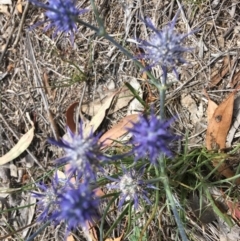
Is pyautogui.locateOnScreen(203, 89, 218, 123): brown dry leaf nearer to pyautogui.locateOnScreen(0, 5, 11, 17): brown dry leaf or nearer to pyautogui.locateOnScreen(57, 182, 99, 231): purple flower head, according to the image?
pyautogui.locateOnScreen(57, 182, 99, 231): purple flower head

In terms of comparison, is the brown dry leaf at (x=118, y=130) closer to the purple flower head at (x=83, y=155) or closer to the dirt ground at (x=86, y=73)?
the dirt ground at (x=86, y=73)

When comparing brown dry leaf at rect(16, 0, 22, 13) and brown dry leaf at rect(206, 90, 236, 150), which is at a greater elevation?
brown dry leaf at rect(16, 0, 22, 13)

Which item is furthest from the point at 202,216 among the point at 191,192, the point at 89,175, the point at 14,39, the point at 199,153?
the point at 14,39

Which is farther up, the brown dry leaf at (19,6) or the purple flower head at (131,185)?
A: the brown dry leaf at (19,6)

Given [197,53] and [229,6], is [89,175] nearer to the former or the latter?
[197,53]

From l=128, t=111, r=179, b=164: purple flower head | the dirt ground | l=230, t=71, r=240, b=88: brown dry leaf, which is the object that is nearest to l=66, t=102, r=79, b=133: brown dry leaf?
the dirt ground

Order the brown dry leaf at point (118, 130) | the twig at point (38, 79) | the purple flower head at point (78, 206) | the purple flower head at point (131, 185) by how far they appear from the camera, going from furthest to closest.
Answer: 1. the twig at point (38, 79)
2. the brown dry leaf at point (118, 130)
3. the purple flower head at point (131, 185)
4. the purple flower head at point (78, 206)

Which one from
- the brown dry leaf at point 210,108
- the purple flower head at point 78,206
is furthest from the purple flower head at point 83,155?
the brown dry leaf at point 210,108
